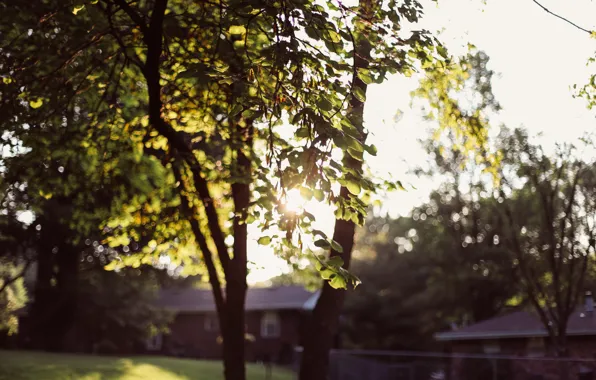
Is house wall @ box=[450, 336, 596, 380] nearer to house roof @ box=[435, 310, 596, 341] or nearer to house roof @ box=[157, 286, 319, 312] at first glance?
house roof @ box=[435, 310, 596, 341]

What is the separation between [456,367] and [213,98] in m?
11.5

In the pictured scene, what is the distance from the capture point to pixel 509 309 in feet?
146

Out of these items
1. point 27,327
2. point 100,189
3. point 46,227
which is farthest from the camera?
point 27,327

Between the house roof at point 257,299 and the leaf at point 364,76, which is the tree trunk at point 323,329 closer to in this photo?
the leaf at point 364,76

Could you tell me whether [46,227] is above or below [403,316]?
above

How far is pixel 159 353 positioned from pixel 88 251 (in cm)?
1981

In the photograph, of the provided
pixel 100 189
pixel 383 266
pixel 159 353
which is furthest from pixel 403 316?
pixel 100 189

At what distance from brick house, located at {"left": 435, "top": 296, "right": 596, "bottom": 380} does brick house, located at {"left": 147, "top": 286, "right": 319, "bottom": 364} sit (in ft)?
48.5

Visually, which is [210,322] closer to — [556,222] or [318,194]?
[556,222]

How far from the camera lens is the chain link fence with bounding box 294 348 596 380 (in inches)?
594

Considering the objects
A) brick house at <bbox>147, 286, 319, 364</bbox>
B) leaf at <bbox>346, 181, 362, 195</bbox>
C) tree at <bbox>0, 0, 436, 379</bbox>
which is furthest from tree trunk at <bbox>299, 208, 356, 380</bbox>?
brick house at <bbox>147, 286, 319, 364</bbox>

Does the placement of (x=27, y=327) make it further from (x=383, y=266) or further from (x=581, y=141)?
(x=581, y=141)

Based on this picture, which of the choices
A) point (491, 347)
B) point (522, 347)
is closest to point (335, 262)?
point (522, 347)

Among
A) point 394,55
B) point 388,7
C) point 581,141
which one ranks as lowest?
point 394,55
